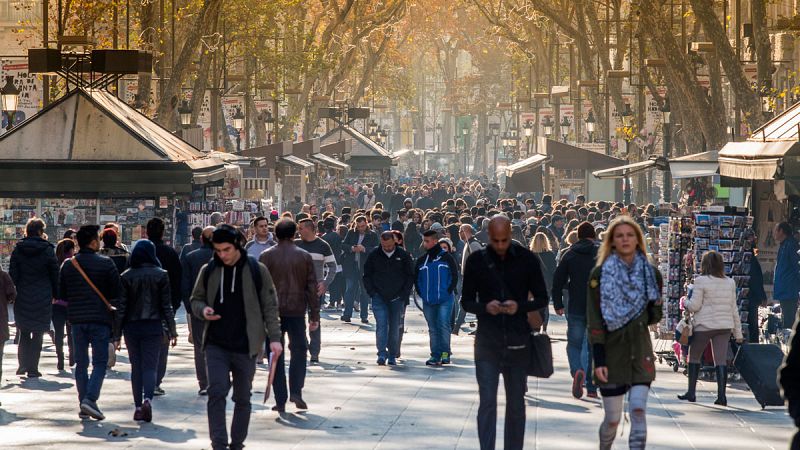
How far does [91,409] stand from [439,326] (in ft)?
18.4

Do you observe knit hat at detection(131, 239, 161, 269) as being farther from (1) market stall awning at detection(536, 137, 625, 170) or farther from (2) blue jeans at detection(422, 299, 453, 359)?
(1) market stall awning at detection(536, 137, 625, 170)

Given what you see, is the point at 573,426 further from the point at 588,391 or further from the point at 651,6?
the point at 651,6

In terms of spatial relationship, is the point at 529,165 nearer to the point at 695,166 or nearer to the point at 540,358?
the point at 695,166

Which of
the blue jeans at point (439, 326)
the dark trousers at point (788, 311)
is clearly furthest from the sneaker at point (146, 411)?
the dark trousers at point (788, 311)

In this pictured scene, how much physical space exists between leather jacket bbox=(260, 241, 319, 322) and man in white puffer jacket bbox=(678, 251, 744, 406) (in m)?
3.26

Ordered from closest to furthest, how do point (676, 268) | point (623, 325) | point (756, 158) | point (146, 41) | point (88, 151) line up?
point (623, 325), point (676, 268), point (756, 158), point (88, 151), point (146, 41)

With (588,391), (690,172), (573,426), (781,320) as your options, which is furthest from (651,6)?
(573,426)

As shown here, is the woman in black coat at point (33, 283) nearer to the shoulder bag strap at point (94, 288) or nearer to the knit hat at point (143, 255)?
the shoulder bag strap at point (94, 288)

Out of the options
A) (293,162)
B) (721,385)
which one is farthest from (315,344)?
(293,162)

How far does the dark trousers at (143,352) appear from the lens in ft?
39.6

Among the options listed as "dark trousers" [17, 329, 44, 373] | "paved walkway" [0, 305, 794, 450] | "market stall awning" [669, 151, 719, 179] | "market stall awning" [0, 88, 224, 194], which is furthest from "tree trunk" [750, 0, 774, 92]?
"dark trousers" [17, 329, 44, 373]

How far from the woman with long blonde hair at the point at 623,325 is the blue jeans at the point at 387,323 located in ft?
25.2

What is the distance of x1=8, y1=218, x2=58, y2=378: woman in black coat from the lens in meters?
15.1

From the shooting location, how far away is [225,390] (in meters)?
9.76
